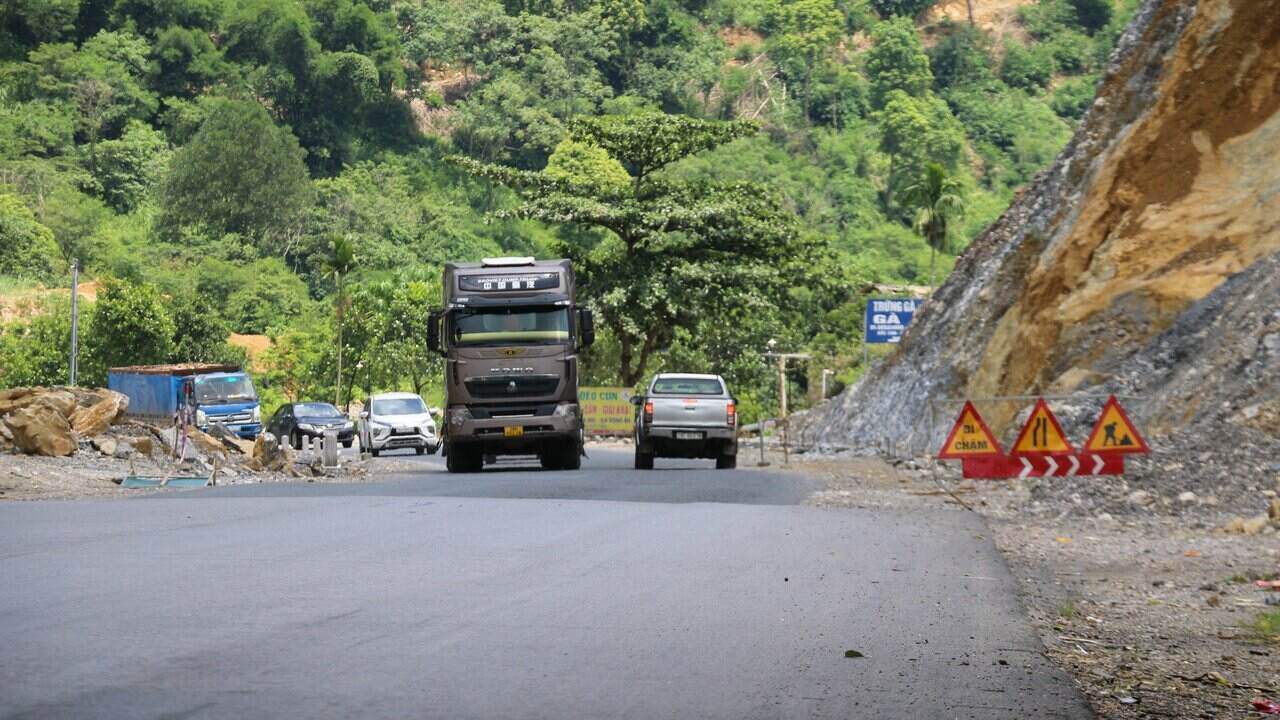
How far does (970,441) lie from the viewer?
76.4 ft

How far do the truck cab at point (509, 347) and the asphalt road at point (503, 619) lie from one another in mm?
13156

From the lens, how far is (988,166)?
166 meters

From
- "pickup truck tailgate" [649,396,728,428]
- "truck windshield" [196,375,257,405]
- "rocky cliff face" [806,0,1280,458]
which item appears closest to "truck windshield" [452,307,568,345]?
"pickup truck tailgate" [649,396,728,428]

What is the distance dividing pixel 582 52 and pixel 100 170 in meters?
51.6

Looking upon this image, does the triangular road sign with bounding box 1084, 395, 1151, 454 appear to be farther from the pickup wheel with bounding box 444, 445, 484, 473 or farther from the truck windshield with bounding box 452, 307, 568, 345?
the pickup wheel with bounding box 444, 445, 484, 473

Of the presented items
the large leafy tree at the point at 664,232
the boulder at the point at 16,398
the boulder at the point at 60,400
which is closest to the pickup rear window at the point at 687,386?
the boulder at the point at 60,400

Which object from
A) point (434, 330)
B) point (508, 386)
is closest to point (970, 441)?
point (508, 386)

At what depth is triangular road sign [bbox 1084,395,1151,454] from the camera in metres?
20.8

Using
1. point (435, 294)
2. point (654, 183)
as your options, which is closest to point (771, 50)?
point (435, 294)

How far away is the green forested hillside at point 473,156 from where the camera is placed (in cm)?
6169

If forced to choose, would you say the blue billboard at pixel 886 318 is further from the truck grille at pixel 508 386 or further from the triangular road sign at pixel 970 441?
the triangular road sign at pixel 970 441

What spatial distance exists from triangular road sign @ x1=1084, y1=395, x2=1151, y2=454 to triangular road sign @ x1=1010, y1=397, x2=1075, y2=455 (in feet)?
2.41

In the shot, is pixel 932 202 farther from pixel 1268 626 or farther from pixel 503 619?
pixel 503 619

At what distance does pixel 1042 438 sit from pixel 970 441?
1.48 m
